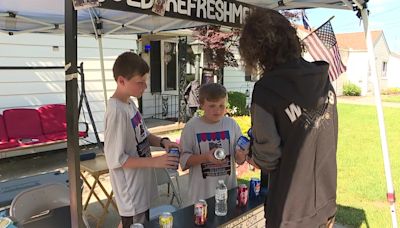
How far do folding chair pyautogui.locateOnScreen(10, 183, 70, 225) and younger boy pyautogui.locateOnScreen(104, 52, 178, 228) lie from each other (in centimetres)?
65

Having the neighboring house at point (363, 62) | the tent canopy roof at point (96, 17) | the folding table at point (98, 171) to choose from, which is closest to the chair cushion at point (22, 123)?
the tent canopy roof at point (96, 17)

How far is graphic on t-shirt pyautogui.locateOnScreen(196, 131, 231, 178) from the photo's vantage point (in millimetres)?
2570

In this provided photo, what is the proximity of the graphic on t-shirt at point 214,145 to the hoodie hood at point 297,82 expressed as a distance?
103cm

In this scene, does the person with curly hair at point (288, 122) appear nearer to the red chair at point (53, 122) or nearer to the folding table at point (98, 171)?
the folding table at point (98, 171)

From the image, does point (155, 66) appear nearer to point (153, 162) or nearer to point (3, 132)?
point (3, 132)

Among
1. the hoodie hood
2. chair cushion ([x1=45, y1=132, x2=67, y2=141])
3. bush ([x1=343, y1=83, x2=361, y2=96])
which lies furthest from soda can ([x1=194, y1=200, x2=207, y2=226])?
bush ([x1=343, y1=83, x2=361, y2=96])

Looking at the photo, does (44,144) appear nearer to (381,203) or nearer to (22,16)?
(22,16)

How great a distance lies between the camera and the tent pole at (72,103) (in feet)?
5.39

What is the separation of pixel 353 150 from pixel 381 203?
11.5ft

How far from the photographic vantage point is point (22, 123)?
265 inches

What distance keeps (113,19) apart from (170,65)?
26.0 feet

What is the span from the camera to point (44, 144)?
6.62 m

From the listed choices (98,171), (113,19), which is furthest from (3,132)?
(98,171)

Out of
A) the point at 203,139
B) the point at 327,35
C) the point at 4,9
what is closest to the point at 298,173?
the point at 203,139
